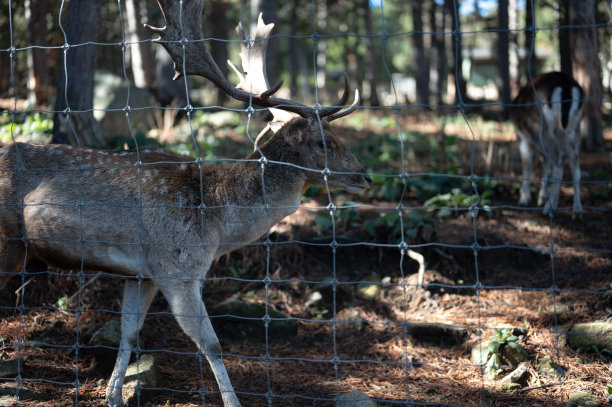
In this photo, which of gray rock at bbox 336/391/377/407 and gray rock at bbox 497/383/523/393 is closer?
gray rock at bbox 336/391/377/407

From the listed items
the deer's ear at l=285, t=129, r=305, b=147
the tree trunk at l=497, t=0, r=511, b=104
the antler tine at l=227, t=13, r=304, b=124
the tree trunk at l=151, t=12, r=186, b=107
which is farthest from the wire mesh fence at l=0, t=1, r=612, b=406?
the tree trunk at l=497, t=0, r=511, b=104

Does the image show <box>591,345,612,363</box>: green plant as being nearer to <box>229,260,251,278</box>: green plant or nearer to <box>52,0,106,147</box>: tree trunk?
<box>229,260,251,278</box>: green plant

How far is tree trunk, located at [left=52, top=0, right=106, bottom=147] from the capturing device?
727cm

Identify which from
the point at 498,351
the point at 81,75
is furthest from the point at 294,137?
the point at 81,75

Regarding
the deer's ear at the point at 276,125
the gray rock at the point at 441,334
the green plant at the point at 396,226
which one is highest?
the deer's ear at the point at 276,125

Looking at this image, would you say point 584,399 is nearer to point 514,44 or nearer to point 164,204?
point 164,204

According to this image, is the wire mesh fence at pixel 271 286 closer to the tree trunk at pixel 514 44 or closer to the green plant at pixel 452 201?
the green plant at pixel 452 201

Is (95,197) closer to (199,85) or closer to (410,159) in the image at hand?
(410,159)

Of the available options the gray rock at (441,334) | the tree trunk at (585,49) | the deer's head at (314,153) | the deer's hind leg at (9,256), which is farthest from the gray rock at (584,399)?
the tree trunk at (585,49)

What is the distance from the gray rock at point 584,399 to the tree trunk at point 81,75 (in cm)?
569

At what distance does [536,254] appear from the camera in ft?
20.6

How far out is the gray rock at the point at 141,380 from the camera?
14.2ft

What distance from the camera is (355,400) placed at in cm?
397

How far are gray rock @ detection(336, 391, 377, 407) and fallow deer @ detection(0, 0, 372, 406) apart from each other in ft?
2.27
